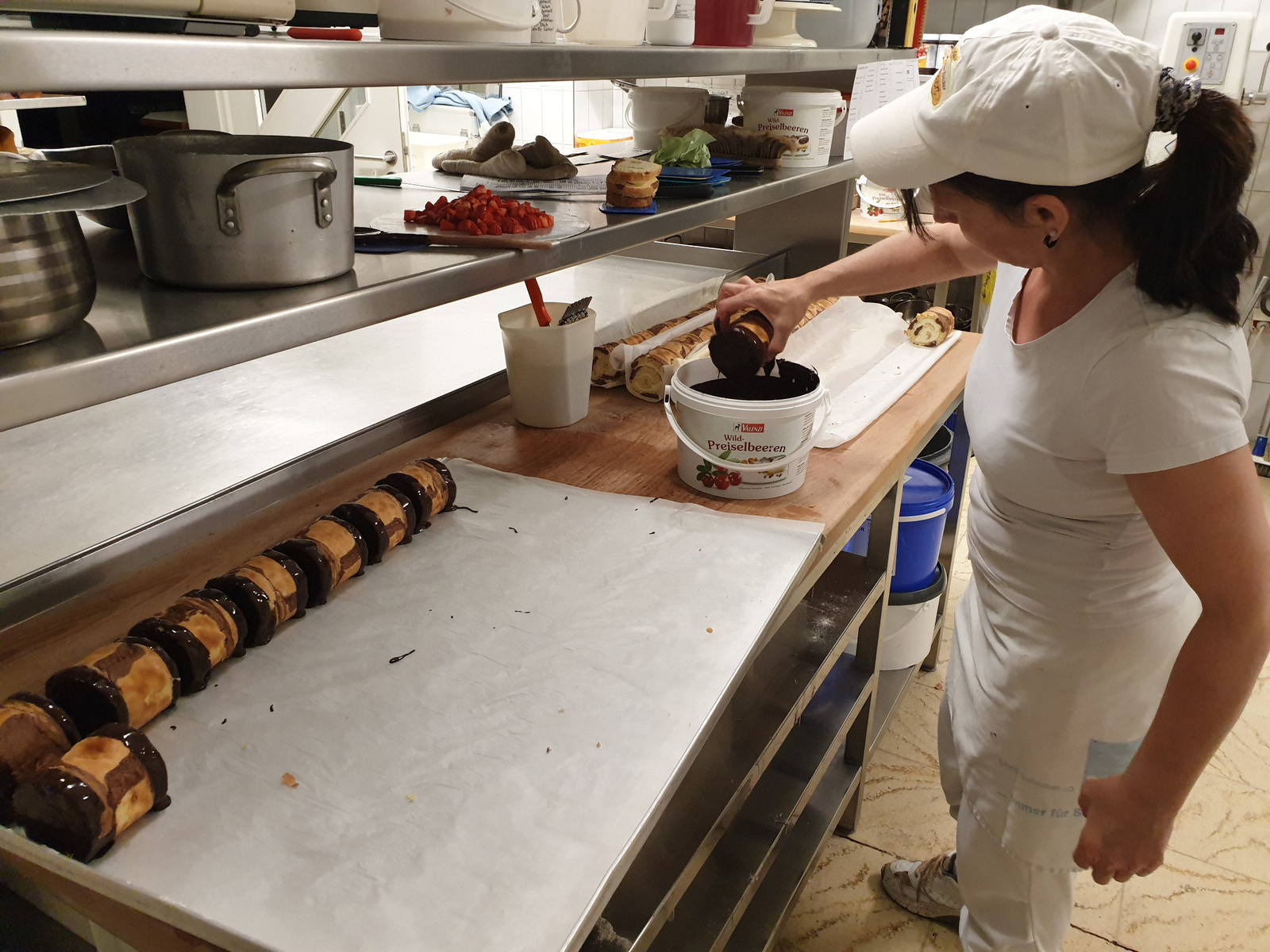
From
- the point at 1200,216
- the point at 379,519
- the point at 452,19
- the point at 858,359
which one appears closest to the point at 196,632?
the point at 379,519

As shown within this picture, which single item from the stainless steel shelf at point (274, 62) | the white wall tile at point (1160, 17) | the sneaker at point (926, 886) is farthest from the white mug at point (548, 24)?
the white wall tile at point (1160, 17)

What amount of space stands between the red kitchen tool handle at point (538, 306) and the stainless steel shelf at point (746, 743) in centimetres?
71

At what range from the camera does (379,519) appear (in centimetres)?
118

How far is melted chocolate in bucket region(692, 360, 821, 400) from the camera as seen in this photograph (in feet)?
4.81

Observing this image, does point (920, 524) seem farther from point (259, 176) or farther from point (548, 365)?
point (259, 176)

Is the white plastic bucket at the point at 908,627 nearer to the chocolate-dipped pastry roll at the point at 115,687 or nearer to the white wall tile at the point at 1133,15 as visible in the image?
the chocolate-dipped pastry roll at the point at 115,687

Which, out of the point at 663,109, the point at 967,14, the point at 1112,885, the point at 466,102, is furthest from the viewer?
the point at 466,102

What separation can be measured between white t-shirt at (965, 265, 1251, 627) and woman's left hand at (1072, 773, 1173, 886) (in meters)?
0.23

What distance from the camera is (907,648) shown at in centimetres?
223

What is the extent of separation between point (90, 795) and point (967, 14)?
4.47 meters

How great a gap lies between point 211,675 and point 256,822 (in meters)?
0.24

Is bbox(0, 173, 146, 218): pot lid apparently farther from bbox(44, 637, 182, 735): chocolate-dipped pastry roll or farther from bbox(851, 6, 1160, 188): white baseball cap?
bbox(851, 6, 1160, 188): white baseball cap

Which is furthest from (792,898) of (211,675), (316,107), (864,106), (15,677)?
(316,107)

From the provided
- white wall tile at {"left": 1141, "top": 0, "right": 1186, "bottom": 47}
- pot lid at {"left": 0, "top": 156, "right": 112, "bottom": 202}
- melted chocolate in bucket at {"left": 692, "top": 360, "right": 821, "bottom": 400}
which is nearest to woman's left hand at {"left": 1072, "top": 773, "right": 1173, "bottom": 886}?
melted chocolate in bucket at {"left": 692, "top": 360, "right": 821, "bottom": 400}
